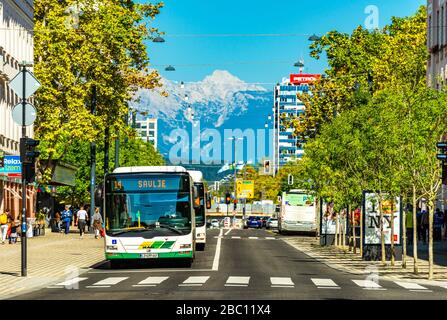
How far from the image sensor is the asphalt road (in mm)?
22250

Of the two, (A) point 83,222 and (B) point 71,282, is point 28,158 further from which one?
(A) point 83,222

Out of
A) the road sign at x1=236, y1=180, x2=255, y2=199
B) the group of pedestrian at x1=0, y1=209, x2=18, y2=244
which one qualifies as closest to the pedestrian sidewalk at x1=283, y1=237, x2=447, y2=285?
the group of pedestrian at x1=0, y1=209, x2=18, y2=244

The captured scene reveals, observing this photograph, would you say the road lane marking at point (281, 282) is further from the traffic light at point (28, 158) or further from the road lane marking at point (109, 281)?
the traffic light at point (28, 158)

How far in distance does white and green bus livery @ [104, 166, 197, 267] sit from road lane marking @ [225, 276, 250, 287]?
4764mm

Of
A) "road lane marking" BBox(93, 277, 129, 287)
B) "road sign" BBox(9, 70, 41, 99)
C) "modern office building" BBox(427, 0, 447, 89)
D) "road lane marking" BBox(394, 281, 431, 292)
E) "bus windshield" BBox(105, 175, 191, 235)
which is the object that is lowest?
"road lane marking" BBox(394, 281, 431, 292)

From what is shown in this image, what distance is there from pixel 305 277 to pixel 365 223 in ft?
33.7

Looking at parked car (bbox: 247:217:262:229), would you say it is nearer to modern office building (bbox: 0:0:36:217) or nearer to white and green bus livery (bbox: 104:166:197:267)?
modern office building (bbox: 0:0:36:217)

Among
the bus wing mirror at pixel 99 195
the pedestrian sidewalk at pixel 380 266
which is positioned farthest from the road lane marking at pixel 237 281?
the bus wing mirror at pixel 99 195

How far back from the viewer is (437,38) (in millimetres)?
70625

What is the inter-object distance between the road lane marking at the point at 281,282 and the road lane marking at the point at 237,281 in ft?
1.99

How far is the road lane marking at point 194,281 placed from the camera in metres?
25.6

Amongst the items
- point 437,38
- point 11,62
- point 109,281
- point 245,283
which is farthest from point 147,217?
point 437,38
